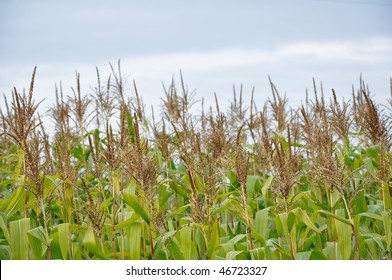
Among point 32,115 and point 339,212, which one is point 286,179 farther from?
point 32,115

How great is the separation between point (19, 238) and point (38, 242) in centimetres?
13

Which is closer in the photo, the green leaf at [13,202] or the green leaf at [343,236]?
the green leaf at [343,236]

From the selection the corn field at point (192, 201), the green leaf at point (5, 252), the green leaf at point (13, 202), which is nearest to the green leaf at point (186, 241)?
the corn field at point (192, 201)

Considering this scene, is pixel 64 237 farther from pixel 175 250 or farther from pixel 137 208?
pixel 175 250

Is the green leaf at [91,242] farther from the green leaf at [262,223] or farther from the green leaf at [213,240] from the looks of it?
the green leaf at [262,223]

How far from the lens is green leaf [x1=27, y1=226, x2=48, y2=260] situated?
4168mm

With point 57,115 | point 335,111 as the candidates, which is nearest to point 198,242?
point 335,111

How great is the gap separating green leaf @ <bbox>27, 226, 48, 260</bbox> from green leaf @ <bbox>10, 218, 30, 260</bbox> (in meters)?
0.04

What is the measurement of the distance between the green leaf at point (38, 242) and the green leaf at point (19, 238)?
0.04 metres

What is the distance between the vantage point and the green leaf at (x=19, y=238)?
418 cm

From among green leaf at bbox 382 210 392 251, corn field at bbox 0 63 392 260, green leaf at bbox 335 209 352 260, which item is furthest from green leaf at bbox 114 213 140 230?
green leaf at bbox 382 210 392 251

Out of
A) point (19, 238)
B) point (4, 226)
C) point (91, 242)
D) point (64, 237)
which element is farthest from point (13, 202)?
point (91, 242)
